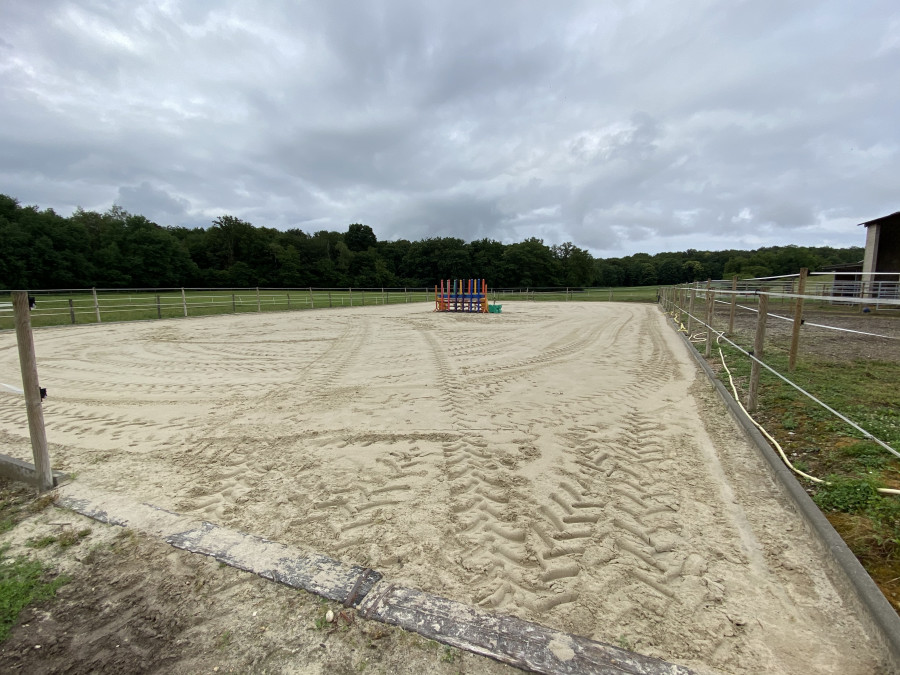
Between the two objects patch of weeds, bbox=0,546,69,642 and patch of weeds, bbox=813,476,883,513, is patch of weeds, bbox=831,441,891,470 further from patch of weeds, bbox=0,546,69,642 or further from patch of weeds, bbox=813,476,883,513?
patch of weeds, bbox=0,546,69,642

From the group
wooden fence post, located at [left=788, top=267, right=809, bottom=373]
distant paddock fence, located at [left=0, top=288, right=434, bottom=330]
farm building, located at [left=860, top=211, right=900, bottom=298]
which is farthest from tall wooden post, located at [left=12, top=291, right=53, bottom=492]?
farm building, located at [left=860, top=211, right=900, bottom=298]

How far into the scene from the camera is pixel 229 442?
362 centimetres

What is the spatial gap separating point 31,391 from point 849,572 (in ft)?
16.3

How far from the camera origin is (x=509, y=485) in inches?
111

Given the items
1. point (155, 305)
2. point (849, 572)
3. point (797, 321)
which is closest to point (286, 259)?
point (155, 305)

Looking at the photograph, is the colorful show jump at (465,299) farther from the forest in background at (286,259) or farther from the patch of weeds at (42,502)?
the forest in background at (286,259)

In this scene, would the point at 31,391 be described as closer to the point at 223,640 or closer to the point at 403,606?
the point at 223,640

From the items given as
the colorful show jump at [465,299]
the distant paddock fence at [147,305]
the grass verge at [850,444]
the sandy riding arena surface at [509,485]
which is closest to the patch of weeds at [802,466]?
the grass verge at [850,444]

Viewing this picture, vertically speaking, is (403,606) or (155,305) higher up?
(155,305)

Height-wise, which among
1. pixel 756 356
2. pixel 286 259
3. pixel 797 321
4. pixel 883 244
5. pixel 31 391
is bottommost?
pixel 756 356

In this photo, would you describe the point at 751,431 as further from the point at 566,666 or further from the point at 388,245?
the point at 388,245

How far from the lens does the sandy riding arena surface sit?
1768mm

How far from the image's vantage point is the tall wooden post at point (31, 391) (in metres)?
2.61

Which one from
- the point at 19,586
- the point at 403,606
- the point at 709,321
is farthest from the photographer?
the point at 709,321
